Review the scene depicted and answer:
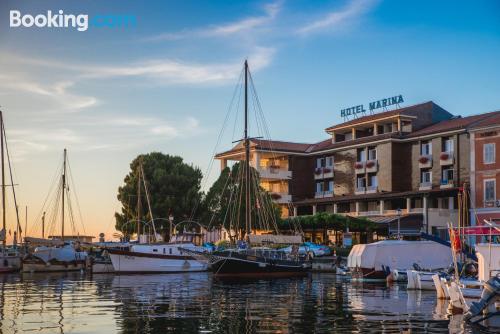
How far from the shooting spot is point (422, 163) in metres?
80.4

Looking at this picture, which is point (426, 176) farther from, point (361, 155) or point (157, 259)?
point (157, 259)

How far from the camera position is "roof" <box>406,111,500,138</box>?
74.9 meters

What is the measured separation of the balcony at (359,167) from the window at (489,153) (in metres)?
16.0

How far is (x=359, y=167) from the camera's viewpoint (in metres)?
86.6

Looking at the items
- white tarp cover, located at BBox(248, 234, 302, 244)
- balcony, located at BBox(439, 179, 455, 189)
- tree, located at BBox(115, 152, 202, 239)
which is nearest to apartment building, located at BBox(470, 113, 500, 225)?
balcony, located at BBox(439, 179, 455, 189)

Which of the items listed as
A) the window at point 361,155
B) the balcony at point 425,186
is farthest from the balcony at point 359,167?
the balcony at point 425,186

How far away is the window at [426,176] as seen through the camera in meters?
80.1

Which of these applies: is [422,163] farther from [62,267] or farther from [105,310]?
[105,310]

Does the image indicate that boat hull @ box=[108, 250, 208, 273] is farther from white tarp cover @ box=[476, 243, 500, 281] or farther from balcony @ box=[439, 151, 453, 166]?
white tarp cover @ box=[476, 243, 500, 281]

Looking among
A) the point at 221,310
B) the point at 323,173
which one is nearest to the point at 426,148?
the point at 323,173

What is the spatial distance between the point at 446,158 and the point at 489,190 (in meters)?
6.44

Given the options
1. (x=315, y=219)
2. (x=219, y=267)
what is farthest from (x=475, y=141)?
(x=219, y=267)

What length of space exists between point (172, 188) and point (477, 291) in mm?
60604

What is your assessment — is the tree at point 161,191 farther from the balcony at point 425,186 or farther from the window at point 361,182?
the balcony at point 425,186
